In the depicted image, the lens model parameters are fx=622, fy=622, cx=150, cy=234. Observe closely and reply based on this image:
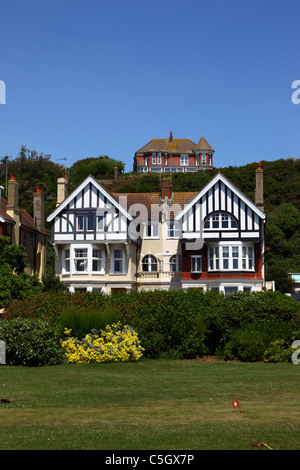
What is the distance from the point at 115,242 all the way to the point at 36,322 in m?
21.5

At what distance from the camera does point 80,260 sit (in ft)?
147

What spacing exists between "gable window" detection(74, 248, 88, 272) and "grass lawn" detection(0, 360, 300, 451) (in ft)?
76.2

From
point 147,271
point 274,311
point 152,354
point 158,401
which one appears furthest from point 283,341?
point 147,271

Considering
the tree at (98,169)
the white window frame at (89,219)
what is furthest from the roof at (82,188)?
the tree at (98,169)

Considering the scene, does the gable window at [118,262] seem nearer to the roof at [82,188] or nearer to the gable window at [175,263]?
the roof at [82,188]

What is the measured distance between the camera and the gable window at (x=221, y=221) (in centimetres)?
4353

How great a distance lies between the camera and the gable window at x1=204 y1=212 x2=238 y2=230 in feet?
143

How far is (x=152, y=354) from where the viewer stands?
24484mm

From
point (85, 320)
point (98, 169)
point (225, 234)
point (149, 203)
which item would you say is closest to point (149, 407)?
point (85, 320)

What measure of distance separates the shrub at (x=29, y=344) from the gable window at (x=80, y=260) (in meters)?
22.0

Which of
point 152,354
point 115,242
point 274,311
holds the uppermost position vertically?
point 115,242

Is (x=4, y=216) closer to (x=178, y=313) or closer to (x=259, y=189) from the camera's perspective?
(x=259, y=189)
